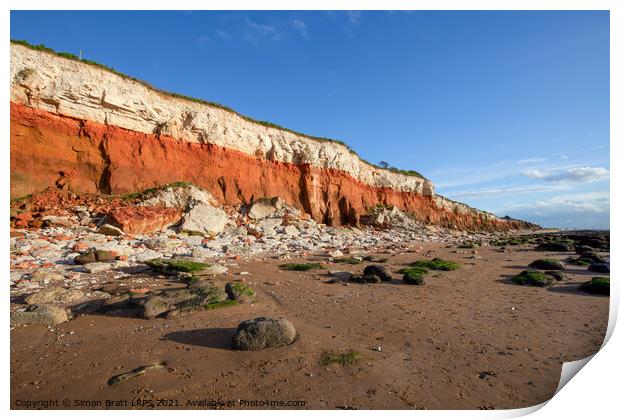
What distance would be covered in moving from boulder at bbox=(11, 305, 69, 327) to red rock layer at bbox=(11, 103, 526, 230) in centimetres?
1366

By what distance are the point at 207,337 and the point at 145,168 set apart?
60.7ft

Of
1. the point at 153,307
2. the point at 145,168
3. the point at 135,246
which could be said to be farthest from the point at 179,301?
the point at 145,168

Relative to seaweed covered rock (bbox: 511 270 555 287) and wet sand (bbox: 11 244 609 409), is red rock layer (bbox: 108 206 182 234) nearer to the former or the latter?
wet sand (bbox: 11 244 609 409)

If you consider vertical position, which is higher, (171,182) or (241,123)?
(241,123)

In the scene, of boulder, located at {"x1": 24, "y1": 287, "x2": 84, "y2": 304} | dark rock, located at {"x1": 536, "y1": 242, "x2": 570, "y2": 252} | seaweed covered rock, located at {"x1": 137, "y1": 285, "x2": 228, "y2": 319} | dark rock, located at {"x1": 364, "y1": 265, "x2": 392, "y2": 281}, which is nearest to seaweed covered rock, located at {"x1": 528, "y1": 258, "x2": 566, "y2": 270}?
dark rock, located at {"x1": 364, "y1": 265, "x2": 392, "y2": 281}

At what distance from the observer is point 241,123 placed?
26.7 m

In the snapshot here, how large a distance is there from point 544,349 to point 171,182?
71.3ft

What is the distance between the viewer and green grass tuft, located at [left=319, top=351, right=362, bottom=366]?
4441mm

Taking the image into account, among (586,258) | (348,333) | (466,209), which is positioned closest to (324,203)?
(586,258)

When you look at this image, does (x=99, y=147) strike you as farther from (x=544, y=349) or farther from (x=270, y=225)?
(x=544, y=349)

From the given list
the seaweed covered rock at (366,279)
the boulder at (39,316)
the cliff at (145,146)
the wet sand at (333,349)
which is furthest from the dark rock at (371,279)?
the cliff at (145,146)

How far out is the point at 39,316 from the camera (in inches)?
230

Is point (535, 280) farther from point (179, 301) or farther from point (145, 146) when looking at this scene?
point (145, 146)
